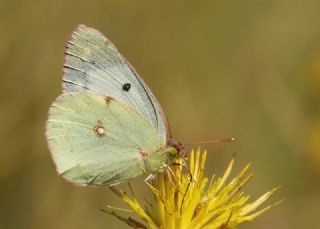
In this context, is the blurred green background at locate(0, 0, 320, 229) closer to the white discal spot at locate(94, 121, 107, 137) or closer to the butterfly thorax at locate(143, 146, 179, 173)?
the white discal spot at locate(94, 121, 107, 137)

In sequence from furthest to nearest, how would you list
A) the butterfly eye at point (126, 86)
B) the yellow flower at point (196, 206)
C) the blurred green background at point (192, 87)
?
1. the blurred green background at point (192, 87)
2. the butterfly eye at point (126, 86)
3. the yellow flower at point (196, 206)

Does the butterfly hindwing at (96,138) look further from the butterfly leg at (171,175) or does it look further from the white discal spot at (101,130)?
the butterfly leg at (171,175)

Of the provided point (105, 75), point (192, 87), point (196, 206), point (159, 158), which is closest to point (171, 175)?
point (159, 158)

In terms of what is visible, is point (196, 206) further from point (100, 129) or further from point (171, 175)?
point (100, 129)

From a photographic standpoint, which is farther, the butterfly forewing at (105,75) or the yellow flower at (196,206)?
the butterfly forewing at (105,75)

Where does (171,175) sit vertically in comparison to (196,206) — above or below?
above

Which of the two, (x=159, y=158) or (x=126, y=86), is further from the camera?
(x=126, y=86)

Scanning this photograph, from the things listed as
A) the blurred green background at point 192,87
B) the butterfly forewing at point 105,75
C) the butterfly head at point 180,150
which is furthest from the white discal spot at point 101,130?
the blurred green background at point 192,87

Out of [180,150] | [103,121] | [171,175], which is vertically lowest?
[171,175]
